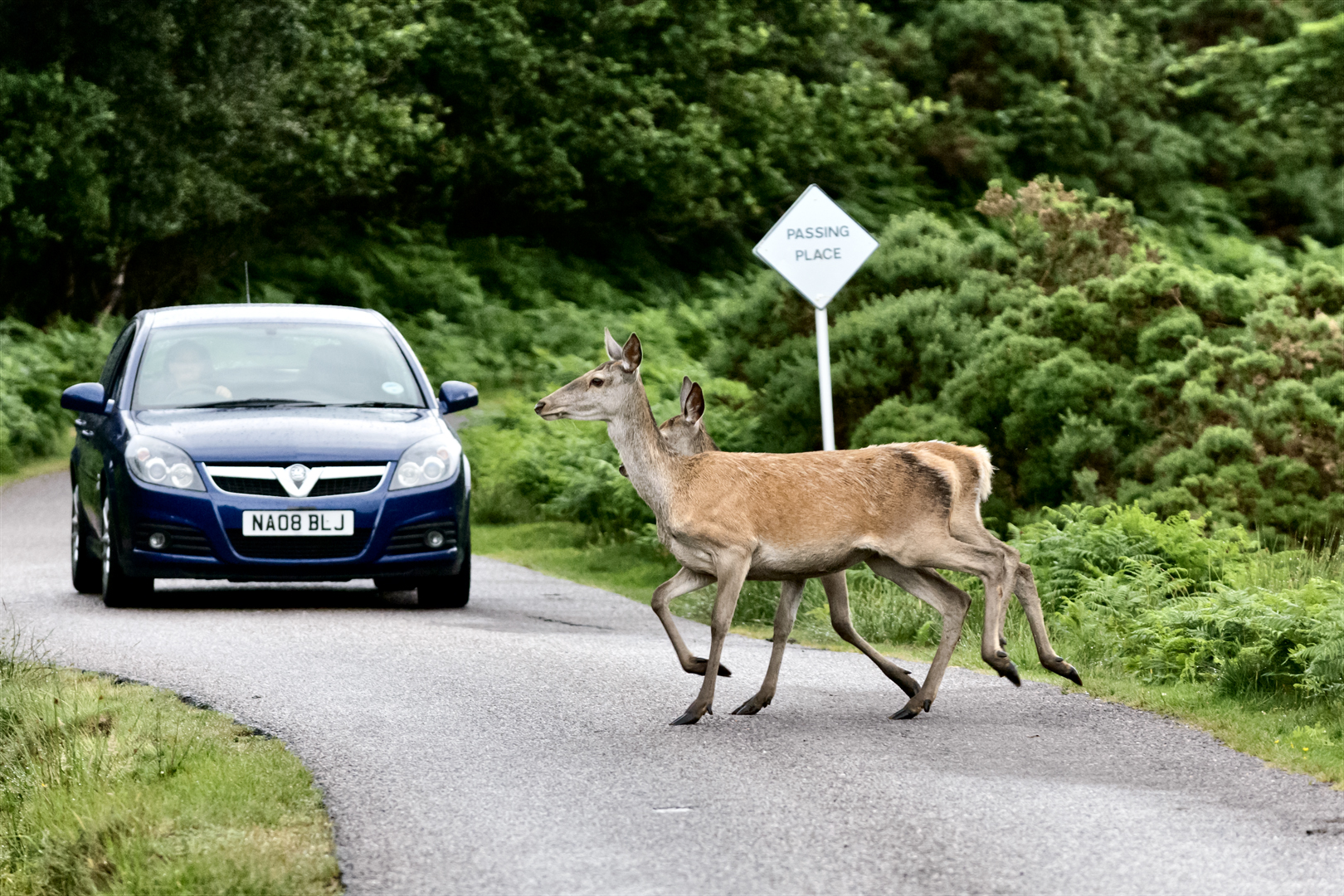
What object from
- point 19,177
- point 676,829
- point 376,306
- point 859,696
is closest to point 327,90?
point 376,306

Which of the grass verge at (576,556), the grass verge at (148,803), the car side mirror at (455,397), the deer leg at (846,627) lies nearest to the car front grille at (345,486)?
the car side mirror at (455,397)

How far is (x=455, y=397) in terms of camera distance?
13.8 meters

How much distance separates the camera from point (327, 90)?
38094 mm

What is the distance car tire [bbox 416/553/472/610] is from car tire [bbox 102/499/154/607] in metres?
1.77

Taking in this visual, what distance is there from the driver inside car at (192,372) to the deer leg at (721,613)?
6.25m

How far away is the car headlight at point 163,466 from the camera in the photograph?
12.9 meters

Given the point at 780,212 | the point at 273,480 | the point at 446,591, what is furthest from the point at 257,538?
the point at 780,212

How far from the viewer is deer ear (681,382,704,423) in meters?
9.53

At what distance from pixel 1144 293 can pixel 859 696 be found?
321 inches

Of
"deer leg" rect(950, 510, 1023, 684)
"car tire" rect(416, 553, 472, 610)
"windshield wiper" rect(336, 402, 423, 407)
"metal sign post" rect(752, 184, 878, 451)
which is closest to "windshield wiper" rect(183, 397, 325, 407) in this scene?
"windshield wiper" rect(336, 402, 423, 407)

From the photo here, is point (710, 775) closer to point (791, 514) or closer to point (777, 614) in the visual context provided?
point (791, 514)

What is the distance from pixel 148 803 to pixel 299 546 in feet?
19.5

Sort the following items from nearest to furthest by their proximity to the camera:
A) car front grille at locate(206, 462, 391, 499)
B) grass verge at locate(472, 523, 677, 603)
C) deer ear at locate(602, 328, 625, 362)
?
1. deer ear at locate(602, 328, 625, 362)
2. car front grille at locate(206, 462, 391, 499)
3. grass verge at locate(472, 523, 677, 603)

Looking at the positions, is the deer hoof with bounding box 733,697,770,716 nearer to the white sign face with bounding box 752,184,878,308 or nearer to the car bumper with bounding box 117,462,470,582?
the car bumper with bounding box 117,462,470,582
